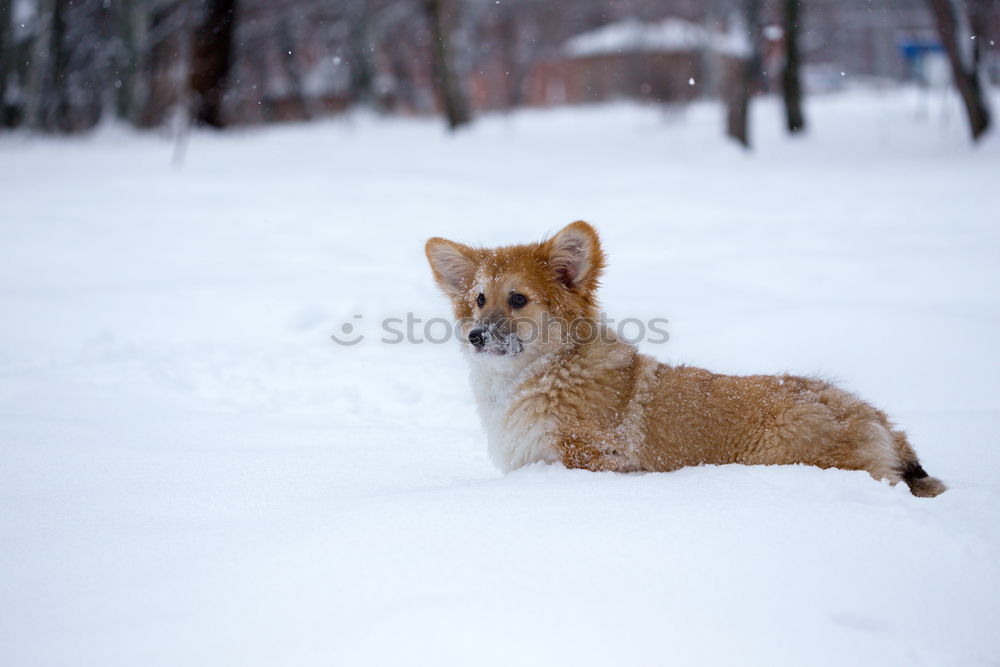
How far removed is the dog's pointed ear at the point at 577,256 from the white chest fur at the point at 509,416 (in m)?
0.55

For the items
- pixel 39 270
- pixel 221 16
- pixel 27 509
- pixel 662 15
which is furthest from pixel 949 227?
pixel 662 15

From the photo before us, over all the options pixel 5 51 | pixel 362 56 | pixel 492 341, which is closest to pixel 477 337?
pixel 492 341

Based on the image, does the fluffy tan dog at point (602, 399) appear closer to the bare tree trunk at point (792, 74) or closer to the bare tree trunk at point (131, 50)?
the bare tree trunk at point (792, 74)

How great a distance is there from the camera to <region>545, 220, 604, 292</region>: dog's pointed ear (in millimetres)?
3949

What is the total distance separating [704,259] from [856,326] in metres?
2.89

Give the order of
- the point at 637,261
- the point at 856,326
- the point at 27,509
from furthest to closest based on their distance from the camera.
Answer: the point at 637,261, the point at 856,326, the point at 27,509

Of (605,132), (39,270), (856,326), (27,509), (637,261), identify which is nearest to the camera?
(27,509)

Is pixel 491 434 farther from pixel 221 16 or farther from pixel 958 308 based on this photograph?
pixel 221 16

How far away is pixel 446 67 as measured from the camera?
1756cm

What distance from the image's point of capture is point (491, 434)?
12.8ft

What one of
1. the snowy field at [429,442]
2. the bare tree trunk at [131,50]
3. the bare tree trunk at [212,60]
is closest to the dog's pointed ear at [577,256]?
the snowy field at [429,442]

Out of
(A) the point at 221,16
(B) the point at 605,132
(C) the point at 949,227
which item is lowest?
(C) the point at 949,227

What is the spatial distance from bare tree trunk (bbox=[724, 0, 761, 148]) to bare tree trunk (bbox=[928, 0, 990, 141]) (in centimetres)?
359

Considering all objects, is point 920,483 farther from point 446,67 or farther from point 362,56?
point 362,56
